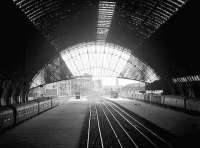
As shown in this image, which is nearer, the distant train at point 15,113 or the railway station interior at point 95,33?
the railway station interior at point 95,33

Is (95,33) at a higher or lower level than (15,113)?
higher

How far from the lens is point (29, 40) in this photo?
2177 cm

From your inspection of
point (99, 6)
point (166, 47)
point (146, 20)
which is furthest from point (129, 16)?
point (166, 47)

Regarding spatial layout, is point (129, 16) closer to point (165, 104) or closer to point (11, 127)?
point (165, 104)

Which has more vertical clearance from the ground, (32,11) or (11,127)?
(32,11)

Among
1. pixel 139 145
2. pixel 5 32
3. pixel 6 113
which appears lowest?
pixel 139 145

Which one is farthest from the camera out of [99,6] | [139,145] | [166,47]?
[99,6]

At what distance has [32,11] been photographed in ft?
81.0

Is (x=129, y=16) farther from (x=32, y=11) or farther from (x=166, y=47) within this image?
(x=32, y=11)

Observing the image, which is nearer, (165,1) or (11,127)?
A: (11,127)

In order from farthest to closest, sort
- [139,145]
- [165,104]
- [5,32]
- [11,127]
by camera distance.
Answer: [165,104]
[11,127]
[5,32]
[139,145]

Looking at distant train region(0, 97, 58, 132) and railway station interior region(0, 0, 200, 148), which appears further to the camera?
distant train region(0, 97, 58, 132)

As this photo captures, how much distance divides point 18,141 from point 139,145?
21.7ft

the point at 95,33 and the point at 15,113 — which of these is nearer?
the point at 15,113
